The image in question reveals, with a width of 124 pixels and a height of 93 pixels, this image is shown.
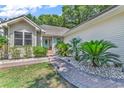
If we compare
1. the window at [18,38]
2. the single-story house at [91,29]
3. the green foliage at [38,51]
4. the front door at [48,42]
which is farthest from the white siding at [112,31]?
the front door at [48,42]

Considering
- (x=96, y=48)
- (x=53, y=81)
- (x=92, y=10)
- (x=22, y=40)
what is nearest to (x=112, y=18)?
(x=96, y=48)

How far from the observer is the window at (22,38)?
52.0 ft

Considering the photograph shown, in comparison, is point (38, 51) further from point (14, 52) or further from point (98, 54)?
point (98, 54)

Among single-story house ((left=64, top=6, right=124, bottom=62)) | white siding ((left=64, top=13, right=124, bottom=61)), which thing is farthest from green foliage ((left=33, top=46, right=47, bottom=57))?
single-story house ((left=64, top=6, right=124, bottom=62))

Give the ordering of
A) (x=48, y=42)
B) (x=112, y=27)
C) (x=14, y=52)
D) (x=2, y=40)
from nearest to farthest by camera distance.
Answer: (x=112, y=27), (x=2, y=40), (x=14, y=52), (x=48, y=42)

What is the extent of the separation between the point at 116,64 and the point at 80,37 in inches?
277

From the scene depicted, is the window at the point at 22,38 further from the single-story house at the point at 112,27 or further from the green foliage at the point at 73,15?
the green foliage at the point at 73,15

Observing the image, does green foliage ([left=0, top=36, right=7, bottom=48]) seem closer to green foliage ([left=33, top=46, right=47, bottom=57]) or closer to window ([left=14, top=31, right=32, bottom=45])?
window ([left=14, top=31, right=32, bottom=45])

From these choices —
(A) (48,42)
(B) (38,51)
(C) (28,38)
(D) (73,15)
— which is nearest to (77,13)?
(D) (73,15)

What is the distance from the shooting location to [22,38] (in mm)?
16156

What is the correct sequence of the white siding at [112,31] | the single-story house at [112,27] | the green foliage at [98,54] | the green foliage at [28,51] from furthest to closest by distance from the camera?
the green foliage at [28,51]
the white siding at [112,31]
the single-story house at [112,27]
the green foliage at [98,54]

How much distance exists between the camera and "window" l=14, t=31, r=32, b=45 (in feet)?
52.0

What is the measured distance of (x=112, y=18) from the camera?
9258 millimetres
